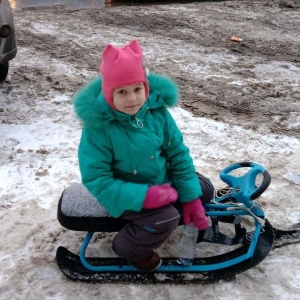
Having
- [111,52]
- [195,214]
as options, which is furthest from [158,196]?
[111,52]

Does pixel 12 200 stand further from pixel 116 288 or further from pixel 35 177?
pixel 116 288

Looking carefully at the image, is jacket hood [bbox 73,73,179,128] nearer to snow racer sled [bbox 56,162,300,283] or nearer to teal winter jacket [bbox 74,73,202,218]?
teal winter jacket [bbox 74,73,202,218]

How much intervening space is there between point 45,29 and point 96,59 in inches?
68.7

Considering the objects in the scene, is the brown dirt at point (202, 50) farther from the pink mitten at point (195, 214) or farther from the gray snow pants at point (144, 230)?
the gray snow pants at point (144, 230)

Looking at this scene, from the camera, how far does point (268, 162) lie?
362cm

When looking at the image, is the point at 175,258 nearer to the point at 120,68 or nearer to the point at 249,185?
the point at 249,185

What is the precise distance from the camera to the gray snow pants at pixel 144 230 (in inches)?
92.0

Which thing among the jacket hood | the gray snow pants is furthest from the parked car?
the gray snow pants

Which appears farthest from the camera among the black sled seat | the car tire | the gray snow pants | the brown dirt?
the car tire

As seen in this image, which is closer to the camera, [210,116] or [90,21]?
[210,116]

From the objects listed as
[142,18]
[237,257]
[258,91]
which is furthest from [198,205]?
[142,18]

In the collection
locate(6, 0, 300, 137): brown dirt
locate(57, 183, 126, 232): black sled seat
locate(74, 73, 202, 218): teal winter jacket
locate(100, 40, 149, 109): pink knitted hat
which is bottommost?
locate(6, 0, 300, 137): brown dirt

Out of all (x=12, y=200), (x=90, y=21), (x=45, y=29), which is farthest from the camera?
(x=90, y=21)

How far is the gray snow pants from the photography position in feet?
7.67
